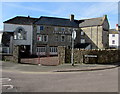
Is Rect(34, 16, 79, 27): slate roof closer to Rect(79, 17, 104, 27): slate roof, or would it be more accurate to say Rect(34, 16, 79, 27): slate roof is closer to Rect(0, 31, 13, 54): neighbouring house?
Rect(79, 17, 104, 27): slate roof

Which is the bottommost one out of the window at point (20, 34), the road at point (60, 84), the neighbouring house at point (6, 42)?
the road at point (60, 84)

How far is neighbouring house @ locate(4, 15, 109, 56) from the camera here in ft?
148

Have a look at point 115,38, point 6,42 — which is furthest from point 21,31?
point 115,38

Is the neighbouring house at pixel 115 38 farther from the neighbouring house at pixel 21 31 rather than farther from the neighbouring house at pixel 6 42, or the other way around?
the neighbouring house at pixel 6 42

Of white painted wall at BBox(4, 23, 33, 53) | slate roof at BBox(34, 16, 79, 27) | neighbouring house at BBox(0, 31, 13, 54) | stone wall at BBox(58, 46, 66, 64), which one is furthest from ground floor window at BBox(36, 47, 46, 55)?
stone wall at BBox(58, 46, 66, 64)

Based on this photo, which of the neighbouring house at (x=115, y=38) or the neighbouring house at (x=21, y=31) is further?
the neighbouring house at (x=115, y=38)

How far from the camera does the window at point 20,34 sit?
1764 inches

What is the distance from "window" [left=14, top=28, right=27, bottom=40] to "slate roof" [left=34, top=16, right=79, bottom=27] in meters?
4.55

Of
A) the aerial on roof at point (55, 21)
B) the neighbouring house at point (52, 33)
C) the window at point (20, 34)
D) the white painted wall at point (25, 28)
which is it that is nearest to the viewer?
the white painted wall at point (25, 28)

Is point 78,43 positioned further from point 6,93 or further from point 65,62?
point 6,93

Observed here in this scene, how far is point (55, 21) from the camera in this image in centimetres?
5012

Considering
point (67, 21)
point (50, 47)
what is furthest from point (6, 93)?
point (67, 21)

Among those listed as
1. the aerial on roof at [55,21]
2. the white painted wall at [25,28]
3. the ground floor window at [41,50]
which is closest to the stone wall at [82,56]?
the ground floor window at [41,50]

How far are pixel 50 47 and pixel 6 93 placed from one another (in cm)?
3989
